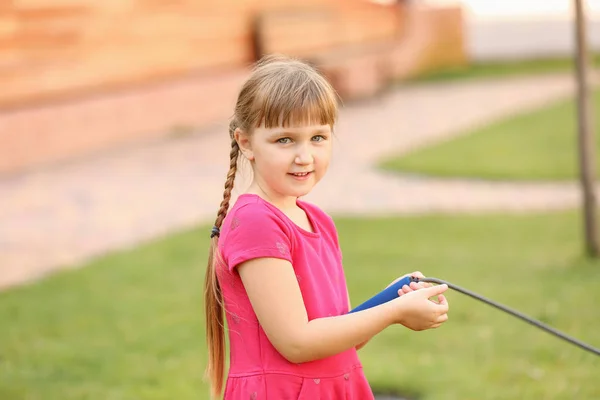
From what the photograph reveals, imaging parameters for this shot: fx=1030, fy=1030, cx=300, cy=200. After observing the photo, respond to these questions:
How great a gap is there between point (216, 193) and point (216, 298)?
6573 mm

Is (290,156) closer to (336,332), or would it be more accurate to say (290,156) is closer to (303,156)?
(303,156)

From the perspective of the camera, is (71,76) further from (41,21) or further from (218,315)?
(218,315)

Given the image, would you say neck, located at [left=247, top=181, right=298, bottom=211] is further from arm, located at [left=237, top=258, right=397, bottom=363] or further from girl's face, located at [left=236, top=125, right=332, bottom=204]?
arm, located at [left=237, top=258, right=397, bottom=363]

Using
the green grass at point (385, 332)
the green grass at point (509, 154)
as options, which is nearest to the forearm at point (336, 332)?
the green grass at point (385, 332)

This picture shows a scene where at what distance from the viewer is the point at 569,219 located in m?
7.46

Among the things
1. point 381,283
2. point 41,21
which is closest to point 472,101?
point 41,21

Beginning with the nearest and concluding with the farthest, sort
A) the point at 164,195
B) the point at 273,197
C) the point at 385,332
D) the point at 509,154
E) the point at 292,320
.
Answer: the point at 292,320, the point at 273,197, the point at 385,332, the point at 164,195, the point at 509,154

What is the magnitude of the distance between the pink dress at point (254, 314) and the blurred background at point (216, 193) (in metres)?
0.40

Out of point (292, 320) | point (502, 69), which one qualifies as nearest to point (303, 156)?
point (292, 320)

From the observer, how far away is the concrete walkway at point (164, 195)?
23.4 feet

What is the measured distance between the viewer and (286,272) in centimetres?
215

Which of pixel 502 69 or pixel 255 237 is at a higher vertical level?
pixel 255 237

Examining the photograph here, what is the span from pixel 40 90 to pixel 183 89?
8.76 ft

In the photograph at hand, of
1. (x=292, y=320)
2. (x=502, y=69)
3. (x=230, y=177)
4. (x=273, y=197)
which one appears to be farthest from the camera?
(x=502, y=69)
